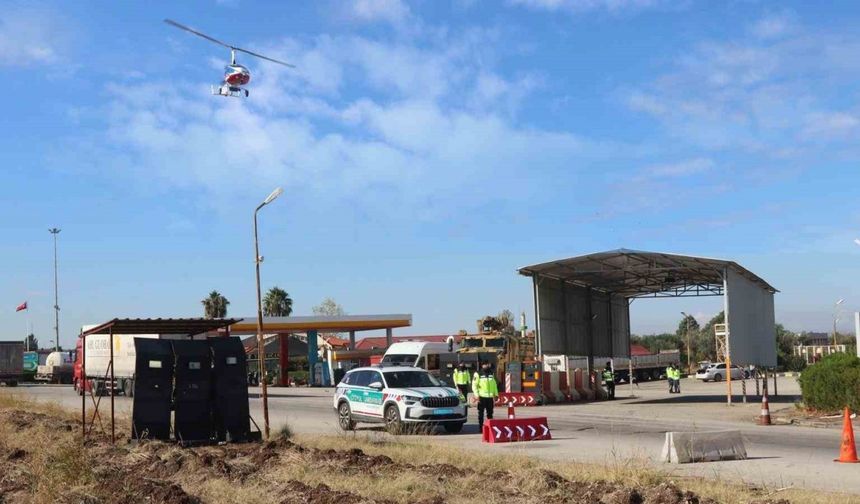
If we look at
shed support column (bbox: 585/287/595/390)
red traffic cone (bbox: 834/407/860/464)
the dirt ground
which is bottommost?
red traffic cone (bbox: 834/407/860/464)

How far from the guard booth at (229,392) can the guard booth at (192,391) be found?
0.14m

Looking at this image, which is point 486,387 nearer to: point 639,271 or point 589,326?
point 639,271

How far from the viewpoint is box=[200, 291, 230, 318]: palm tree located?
87938mm

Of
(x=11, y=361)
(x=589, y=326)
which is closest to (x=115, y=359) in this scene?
(x=11, y=361)

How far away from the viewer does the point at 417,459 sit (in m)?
15.3

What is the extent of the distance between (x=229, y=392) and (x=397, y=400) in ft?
16.7

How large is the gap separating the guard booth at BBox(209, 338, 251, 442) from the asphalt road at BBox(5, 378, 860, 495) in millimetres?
4473

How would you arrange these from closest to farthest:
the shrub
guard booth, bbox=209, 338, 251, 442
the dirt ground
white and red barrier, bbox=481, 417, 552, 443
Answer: the dirt ground, guard booth, bbox=209, 338, 251, 442, white and red barrier, bbox=481, 417, 552, 443, the shrub

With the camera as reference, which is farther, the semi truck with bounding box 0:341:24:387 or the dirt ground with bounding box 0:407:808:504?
the semi truck with bounding box 0:341:24:387

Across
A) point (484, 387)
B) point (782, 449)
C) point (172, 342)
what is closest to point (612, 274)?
point (484, 387)

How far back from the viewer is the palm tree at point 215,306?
289ft

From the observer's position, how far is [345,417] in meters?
23.7

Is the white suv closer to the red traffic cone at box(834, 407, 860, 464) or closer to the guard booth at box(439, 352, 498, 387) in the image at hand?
the red traffic cone at box(834, 407, 860, 464)

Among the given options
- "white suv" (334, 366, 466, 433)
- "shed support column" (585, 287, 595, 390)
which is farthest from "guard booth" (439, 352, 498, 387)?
"white suv" (334, 366, 466, 433)
